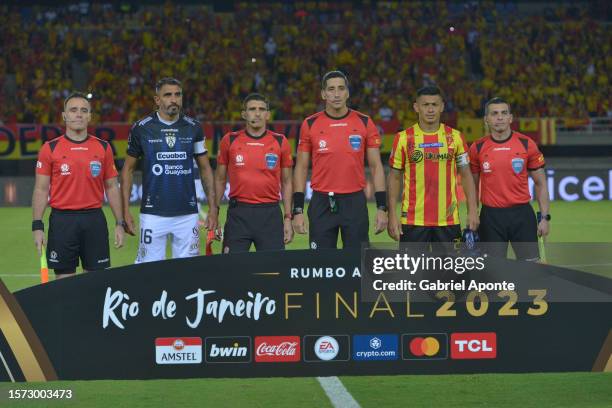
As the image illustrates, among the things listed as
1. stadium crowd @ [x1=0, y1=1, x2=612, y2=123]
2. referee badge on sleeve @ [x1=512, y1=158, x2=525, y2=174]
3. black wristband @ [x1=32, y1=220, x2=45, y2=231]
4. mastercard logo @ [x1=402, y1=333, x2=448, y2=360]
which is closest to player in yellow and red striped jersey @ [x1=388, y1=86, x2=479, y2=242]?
referee badge on sleeve @ [x1=512, y1=158, x2=525, y2=174]

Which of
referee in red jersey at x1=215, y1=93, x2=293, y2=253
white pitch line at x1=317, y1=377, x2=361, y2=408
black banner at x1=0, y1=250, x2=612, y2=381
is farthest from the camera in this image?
referee in red jersey at x1=215, y1=93, x2=293, y2=253

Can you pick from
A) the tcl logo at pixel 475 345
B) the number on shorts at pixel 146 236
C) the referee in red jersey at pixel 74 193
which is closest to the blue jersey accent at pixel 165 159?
the number on shorts at pixel 146 236

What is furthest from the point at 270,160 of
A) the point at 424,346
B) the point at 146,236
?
the point at 424,346

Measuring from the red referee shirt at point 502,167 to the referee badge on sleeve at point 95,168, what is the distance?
3.01 metres

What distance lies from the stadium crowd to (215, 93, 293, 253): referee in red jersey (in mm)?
21245

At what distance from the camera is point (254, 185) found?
860 cm

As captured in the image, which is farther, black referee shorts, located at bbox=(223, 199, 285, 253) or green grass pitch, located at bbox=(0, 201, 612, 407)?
black referee shorts, located at bbox=(223, 199, 285, 253)

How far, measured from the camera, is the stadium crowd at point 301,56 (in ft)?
105

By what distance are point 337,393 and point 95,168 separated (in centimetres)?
282

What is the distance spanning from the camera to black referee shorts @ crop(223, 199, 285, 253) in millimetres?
8594

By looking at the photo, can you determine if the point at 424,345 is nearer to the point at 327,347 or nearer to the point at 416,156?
the point at 327,347

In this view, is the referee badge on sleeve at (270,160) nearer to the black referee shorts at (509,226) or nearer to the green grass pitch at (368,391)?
the black referee shorts at (509,226)

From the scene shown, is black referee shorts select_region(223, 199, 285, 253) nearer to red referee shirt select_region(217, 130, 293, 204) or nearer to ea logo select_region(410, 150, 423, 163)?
red referee shirt select_region(217, 130, 293, 204)

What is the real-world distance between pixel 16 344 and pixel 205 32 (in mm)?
29901
